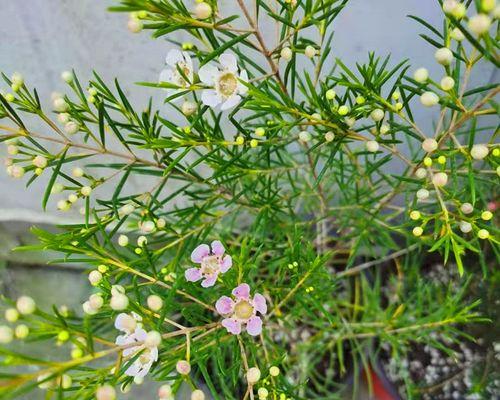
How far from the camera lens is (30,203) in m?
1.45

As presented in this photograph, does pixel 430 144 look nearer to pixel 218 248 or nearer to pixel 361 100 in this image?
pixel 361 100

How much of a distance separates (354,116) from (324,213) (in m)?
0.39

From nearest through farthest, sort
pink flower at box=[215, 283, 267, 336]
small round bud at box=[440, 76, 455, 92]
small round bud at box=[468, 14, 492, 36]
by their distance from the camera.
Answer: small round bud at box=[468, 14, 492, 36] → small round bud at box=[440, 76, 455, 92] → pink flower at box=[215, 283, 267, 336]

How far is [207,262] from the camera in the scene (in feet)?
2.06

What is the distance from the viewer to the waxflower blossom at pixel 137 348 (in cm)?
50

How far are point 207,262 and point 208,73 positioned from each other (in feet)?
0.77

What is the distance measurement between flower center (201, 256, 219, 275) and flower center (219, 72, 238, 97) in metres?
0.21

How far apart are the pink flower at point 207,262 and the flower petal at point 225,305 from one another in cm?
3

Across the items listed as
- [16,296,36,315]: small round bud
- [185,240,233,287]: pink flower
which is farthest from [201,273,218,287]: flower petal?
[16,296,36,315]: small round bud

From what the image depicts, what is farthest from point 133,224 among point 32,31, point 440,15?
point 440,15

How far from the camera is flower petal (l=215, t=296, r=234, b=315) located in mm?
594

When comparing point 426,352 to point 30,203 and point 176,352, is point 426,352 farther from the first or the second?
point 30,203

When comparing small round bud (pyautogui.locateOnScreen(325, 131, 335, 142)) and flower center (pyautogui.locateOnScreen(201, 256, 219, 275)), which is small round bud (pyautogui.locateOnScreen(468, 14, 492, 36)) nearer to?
small round bud (pyautogui.locateOnScreen(325, 131, 335, 142))

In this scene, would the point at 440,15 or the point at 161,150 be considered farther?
the point at 440,15
